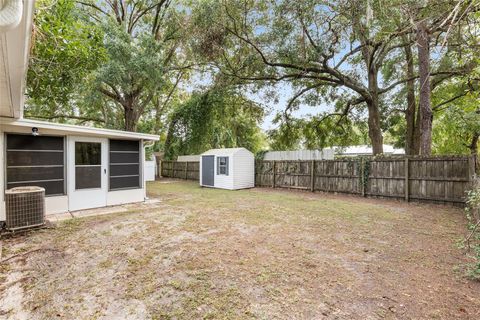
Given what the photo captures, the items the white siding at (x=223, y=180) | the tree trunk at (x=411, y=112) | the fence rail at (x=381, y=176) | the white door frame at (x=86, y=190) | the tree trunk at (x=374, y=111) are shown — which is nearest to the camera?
the white door frame at (x=86, y=190)

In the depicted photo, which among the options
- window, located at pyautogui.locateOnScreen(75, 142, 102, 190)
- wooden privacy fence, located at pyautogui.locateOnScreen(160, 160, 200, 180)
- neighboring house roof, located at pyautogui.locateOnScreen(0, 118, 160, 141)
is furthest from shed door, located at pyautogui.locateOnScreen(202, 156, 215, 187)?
window, located at pyautogui.locateOnScreen(75, 142, 102, 190)

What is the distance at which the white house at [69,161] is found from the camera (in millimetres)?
4957

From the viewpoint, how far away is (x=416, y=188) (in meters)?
7.28

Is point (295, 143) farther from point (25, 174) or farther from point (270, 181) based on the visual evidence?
point (25, 174)

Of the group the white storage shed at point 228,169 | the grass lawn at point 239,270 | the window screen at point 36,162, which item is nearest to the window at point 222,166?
the white storage shed at point 228,169

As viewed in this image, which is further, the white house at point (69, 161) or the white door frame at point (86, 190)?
the white door frame at point (86, 190)

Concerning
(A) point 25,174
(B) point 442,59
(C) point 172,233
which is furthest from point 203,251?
(B) point 442,59

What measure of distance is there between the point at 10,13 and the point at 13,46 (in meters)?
0.73

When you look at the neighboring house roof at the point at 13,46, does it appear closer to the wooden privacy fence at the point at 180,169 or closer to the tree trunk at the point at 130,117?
the tree trunk at the point at 130,117

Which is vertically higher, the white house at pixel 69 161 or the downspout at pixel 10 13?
the downspout at pixel 10 13

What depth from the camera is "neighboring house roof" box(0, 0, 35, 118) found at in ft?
3.95

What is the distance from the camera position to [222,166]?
10.9m

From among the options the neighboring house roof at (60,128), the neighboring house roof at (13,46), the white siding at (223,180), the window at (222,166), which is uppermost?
the neighboring house roof at (13,46)

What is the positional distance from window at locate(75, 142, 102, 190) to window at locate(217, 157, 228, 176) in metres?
5.35
